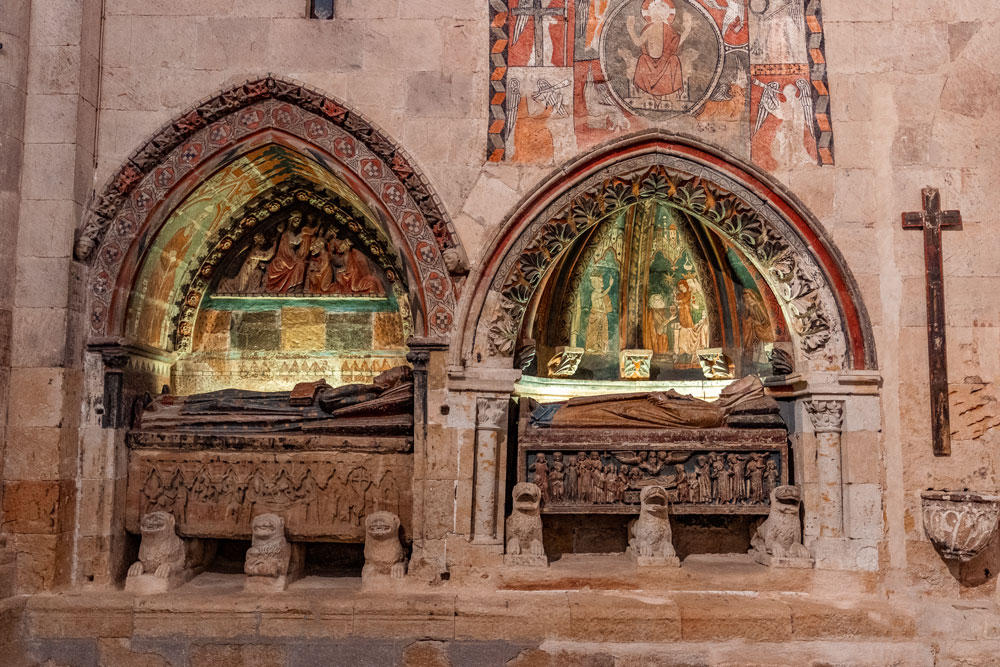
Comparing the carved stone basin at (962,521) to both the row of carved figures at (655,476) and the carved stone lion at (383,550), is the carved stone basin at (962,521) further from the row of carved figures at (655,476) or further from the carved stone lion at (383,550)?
the carved stone lion at (383,550)

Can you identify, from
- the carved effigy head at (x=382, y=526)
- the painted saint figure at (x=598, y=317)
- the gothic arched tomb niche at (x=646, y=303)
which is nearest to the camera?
the carved effigy head at (x=382, y=526)

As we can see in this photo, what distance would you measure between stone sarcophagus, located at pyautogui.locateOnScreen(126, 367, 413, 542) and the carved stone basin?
336cm

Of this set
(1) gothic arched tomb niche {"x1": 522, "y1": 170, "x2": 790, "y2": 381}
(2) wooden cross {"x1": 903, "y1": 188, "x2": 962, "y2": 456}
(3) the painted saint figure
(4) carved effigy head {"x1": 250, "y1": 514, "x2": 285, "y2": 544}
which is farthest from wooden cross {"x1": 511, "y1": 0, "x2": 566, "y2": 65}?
(4) carved effigy head {"x1": 250, "y1": 514, "x2": 285, "y2": 544}

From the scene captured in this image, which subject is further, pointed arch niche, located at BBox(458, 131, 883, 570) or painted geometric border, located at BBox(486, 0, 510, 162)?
painted geometric border, located at BBox(486, 0, 510, 162)

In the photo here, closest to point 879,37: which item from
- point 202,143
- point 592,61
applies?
point 592,61

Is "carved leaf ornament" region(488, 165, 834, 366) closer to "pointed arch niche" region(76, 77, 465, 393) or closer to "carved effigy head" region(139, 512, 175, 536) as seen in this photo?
"pointed arch niche" region(76, 77, 465, 393)

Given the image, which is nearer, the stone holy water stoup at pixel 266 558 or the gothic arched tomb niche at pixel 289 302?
the stone holy water stoup at pixel 266 558

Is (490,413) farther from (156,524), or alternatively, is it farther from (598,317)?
(156,524)

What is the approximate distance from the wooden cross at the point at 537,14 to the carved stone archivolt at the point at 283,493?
2927 millimetres

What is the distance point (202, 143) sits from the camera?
19.4 ft

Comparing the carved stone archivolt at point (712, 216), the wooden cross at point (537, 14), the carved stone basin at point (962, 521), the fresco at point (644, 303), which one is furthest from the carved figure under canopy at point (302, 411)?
the carved stone basin at point (962, 521)

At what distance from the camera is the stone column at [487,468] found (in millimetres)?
5680

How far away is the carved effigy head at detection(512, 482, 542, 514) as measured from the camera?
5.70 meters

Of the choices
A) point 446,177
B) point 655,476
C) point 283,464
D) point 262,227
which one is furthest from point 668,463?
point 262,227
